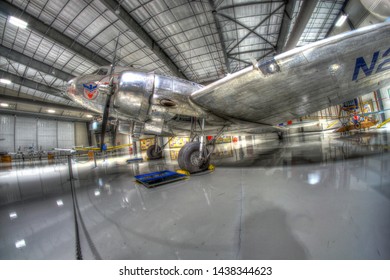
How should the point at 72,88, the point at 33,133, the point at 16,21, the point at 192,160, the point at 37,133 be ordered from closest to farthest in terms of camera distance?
1. the point at 192,160
2. the point at 72,88
3. the point at 16,21
4. the point at 33,133
5. the point at 37,133

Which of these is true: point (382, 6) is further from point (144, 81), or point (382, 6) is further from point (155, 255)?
point (155, 255)

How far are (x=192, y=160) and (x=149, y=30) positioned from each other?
410 inches

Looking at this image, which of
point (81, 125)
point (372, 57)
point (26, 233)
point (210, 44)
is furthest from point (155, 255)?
point (81, 125)

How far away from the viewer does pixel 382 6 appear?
588 cm

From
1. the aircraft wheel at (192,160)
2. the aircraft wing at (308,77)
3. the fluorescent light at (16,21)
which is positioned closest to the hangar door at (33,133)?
the fluorescent light at (16,21)

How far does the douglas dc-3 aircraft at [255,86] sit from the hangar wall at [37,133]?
2702cm

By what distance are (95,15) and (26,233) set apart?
454 inches

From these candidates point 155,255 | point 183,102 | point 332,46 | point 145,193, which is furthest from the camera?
point 183,102

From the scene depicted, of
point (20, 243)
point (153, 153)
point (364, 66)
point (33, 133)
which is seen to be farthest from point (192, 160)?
point (33, 133)

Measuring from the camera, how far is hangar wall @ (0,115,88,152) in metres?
19.8

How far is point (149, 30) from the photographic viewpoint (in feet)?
32.2

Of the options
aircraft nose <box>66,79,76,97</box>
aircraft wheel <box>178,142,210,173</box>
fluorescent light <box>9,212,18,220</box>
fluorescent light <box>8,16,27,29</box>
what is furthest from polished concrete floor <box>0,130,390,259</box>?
fluorescent light <box>8,16,27,29</box>

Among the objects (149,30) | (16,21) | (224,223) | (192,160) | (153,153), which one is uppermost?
(149,30)

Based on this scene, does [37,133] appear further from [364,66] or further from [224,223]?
[364,66]
